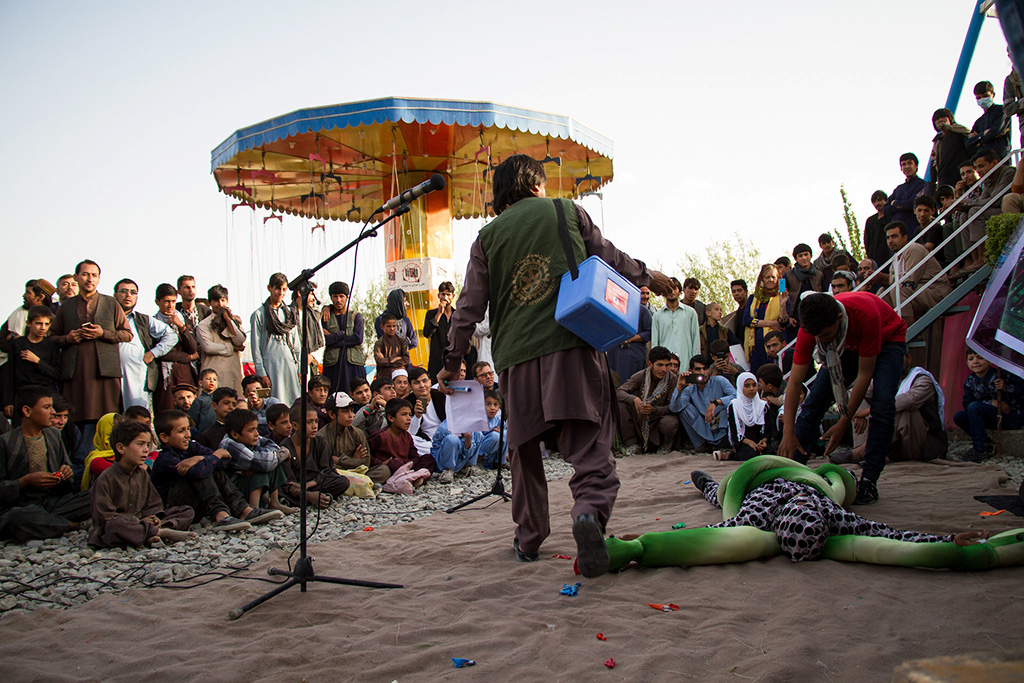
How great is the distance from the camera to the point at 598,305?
9.36 feet

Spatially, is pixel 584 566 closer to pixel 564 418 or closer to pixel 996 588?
pixel 564 418

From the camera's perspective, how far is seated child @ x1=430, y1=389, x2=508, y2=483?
683 cm

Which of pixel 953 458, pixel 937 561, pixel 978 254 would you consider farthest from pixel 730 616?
pixel 978 254

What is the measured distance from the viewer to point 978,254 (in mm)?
7527

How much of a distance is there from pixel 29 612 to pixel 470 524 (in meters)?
2.32

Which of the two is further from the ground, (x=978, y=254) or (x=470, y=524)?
(x=978, y=254)

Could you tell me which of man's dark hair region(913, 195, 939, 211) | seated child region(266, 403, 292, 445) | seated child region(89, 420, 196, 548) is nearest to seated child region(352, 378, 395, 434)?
seated child region(266, 403, 292, 445)

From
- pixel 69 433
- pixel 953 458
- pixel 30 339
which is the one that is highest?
pixel 30 339

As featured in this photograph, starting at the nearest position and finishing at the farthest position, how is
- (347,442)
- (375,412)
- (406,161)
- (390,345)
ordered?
(347,442) < (375,412) < (390,345) < (406,161)

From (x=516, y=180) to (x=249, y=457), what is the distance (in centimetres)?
293

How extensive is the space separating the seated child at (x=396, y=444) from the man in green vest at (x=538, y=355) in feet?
10.8

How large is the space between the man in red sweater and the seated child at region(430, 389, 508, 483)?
3.07 m

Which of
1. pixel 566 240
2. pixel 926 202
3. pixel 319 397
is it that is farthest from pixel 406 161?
pixel 566 240

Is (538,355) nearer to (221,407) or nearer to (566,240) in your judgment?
(566,240)
